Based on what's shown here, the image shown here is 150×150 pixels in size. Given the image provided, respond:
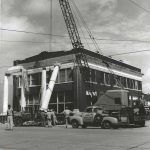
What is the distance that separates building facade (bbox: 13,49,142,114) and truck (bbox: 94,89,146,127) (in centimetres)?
640

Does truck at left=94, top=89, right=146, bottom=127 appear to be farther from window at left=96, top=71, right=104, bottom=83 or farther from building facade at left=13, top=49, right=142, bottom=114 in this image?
window at left=96, top=71, right=104, bottom=83

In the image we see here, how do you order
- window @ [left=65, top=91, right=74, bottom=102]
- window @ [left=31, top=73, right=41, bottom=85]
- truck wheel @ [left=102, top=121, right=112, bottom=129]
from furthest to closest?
window @ [left=31, top=73, right=41, bottom=85] < window @ [left=65, top=91, right=74, bottom=102] < truck wheel @ [left=102, top=121, right=112, bottom=129]

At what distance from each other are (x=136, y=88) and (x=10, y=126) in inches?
1259

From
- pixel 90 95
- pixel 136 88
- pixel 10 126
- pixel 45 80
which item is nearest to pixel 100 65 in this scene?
pixel 90 95

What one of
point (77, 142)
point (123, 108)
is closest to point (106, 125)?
point (123, 108)

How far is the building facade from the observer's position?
37.6 meters

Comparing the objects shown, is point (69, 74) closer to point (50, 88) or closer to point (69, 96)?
point (69, 96)

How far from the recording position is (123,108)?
1014 inches

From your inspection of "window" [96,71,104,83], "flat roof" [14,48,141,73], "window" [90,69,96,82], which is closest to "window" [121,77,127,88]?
"flat roof" [14,48,141,73]

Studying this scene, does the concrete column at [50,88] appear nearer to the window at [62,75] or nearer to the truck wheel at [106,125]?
the window at [62,75]

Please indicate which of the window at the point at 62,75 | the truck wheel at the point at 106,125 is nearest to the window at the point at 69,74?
the window at the point at 62,75

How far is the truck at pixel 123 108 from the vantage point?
81.8 ft

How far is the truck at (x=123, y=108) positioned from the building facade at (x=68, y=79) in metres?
6.40

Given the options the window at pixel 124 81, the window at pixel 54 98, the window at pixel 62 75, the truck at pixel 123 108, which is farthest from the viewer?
the window at pixel 124 81
